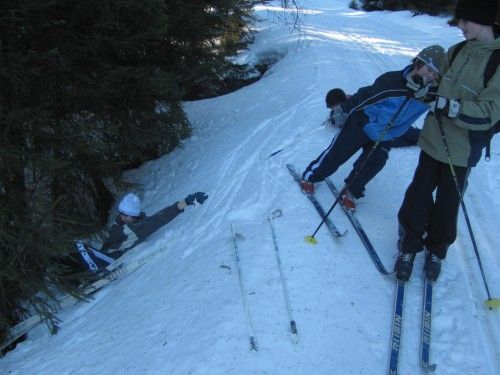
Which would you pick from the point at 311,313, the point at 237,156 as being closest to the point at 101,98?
the point at 237,156

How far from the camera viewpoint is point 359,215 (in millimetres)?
4922

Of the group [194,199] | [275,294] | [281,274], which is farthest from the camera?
[194,199]

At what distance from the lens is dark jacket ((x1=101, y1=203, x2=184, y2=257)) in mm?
5902

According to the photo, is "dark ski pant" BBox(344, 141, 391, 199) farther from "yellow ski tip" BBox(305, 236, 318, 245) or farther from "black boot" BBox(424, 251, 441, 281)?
"black boot" BBox(424, 251, 441, 281)

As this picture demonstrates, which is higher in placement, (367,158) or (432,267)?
(367,158)

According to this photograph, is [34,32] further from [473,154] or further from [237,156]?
[473,154]

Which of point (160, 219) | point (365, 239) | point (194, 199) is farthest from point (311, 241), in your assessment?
point (160, 219)

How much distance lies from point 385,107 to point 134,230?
373cm

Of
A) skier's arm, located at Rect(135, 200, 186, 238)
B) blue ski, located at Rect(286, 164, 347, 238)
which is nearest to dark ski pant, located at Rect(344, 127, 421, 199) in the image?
blue ski, located at Rect(286, 164, 347, 238)

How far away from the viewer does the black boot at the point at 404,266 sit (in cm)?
382

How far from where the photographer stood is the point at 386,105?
4.18 m

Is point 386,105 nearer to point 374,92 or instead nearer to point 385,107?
point 385,107

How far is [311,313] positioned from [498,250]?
2.13 m

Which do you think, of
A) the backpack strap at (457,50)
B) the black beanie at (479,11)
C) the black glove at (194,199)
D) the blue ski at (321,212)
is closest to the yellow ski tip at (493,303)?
the blue ski at (321,212)
